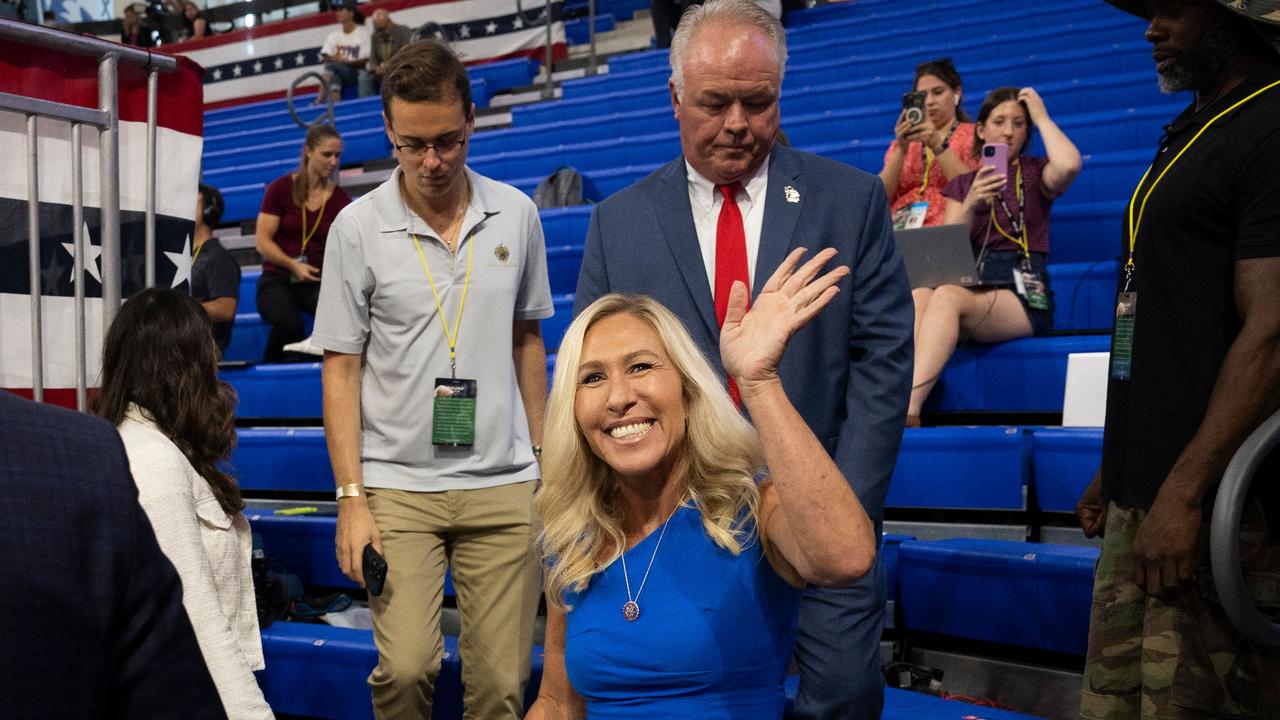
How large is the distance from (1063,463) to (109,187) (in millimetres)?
2333

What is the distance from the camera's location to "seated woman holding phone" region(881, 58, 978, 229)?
393cm

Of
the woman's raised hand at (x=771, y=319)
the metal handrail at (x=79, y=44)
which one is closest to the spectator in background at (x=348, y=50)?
the metal handrail at (x=79, y=44)

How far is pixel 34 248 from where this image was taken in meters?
2.09

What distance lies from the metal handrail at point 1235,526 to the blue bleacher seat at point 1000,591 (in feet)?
3.52

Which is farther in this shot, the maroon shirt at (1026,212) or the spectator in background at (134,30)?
the spectator in background at (134,30)

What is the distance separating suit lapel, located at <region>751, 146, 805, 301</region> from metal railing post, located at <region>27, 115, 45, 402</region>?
127 cm

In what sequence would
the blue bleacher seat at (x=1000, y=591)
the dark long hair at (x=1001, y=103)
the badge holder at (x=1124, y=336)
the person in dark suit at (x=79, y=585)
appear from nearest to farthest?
the person in dark suit at (x=79, y=585)
the badge holder at (x=1124, y=336)
the blue bleacher seat at (x=1000, y=591)
the dark long hair at (x=1001, y=103)

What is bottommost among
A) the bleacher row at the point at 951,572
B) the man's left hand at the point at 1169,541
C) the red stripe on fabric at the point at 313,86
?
the bleacher row at the point at 951,572

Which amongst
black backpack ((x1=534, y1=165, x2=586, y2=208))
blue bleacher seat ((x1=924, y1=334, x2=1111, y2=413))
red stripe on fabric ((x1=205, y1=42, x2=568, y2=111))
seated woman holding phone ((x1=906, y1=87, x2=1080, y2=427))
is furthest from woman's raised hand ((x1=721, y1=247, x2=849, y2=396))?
red stripe on fabric ((x1=205, y1=42, x2=568, y2=111))

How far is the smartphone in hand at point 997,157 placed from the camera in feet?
11.9

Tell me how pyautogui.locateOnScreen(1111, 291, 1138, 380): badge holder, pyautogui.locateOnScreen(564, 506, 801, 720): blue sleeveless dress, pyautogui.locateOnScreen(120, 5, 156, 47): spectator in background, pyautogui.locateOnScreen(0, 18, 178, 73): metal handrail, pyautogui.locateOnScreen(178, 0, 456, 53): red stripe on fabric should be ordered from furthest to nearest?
pyautogui.locateOnScreen(120, 5, 156, 47): spectator in background
pyautogui.locateOnScreen(178, 0, 456, 53): red stripe on fabric
pyautogui.locateOnScreen(0, 18, 178, 73): metal handrail
pyautogui.locateOnScreen(1111, 291, 1138, 380): badge holder
pyautogui.locateOnScreen(564, 506, 801, 720): blue sleeveless dress

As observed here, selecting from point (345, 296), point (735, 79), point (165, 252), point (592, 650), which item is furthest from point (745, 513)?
point (165, 252)

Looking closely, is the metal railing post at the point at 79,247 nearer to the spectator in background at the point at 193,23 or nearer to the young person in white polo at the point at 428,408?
the young person in white polo at the point at 428,408

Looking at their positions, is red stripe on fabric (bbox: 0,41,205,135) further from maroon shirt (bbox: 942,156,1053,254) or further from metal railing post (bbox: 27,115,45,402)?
maroon shirt (bbox: 942,156,1053,254)
